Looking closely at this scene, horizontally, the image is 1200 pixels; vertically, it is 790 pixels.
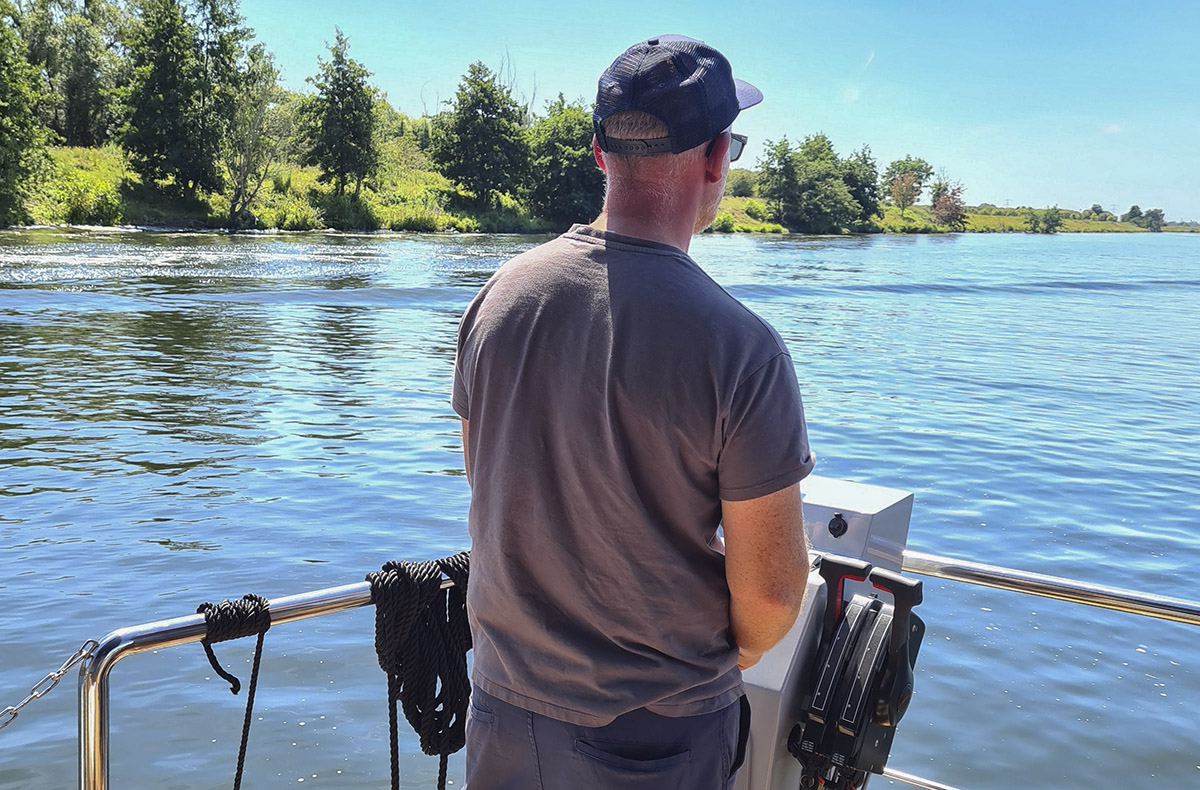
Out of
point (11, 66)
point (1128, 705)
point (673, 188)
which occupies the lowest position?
point (1128, 705)

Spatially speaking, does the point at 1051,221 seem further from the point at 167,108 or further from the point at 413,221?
the point at 167,108

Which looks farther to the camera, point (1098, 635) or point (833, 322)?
point (833, 322)

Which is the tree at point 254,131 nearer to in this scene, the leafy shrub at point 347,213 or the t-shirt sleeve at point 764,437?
the leafy shrub at point 347,213

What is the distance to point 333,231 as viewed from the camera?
4762cm

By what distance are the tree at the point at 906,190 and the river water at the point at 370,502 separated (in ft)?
336

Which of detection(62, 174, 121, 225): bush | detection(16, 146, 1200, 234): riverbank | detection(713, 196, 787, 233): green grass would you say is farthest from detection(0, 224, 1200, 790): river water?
detection(713, 196, 787, 233): green grass

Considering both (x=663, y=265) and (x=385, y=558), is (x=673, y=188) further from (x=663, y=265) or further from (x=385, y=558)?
(x=385, y=558)

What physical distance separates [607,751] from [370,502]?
7.27m

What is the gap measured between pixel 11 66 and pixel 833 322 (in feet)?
102

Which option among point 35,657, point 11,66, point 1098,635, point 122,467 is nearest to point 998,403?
point 1098,635

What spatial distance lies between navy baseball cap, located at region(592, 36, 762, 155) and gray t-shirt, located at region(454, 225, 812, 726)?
0.54ft

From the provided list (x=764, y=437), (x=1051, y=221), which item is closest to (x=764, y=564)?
(x=764, y=437)

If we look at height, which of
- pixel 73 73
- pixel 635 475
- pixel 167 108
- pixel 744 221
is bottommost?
pixel 635 475

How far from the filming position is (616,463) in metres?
1.39
